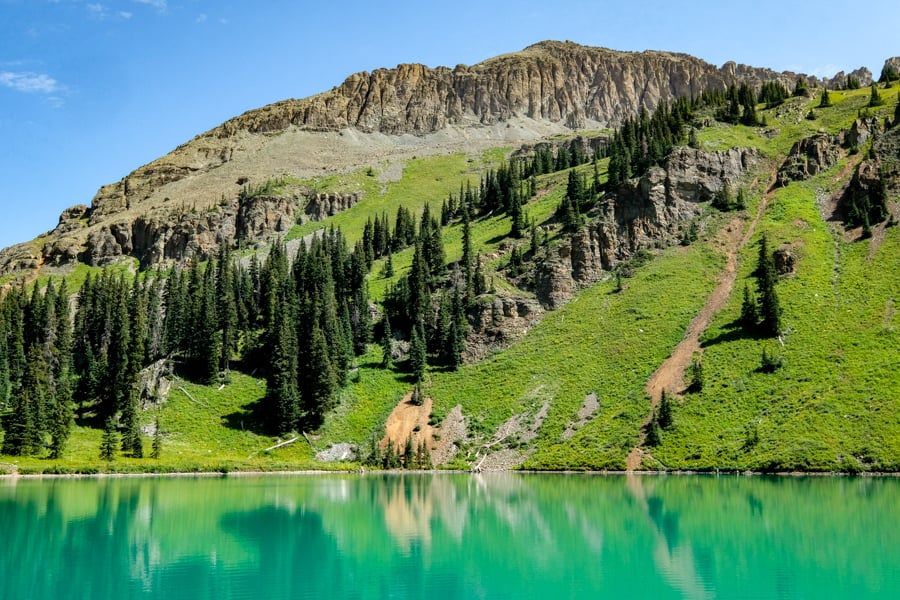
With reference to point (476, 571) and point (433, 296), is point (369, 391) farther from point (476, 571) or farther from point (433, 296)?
point (476, 571)

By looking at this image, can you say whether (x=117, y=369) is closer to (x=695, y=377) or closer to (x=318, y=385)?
(x=318, y=385)

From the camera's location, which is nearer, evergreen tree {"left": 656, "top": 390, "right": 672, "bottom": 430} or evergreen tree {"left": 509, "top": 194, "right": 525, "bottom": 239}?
evergreen tree {"left": 656, "top": 390, "right": 672, "bottom": 430}

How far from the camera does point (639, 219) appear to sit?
414 feet

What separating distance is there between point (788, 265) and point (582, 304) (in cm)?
3087

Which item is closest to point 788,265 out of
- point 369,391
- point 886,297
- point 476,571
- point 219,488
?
point 886,297

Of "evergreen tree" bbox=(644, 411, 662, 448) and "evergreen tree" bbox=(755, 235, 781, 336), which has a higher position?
"evergreen tree" bbox=(755, 235, 781, 336)

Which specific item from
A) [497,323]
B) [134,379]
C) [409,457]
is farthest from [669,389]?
[134,379]

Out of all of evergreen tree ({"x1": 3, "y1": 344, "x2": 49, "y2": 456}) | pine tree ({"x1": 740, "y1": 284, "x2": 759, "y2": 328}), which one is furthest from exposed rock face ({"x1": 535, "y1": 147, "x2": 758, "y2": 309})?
evergreen tree ({"x1": 3, "y1": 344, "x2": 49, "y2": 456})

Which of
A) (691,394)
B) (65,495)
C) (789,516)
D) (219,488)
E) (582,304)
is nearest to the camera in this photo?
(789,516)

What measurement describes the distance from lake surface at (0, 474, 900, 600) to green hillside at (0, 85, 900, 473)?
17.6 metres

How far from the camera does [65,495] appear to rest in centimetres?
5516

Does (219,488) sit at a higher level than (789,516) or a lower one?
lower

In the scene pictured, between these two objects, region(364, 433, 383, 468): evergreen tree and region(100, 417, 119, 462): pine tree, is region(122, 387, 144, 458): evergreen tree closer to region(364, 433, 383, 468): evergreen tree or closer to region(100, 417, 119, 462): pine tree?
region(100, 417, 119, 462): pine tree

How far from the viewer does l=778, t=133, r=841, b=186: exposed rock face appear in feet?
421
